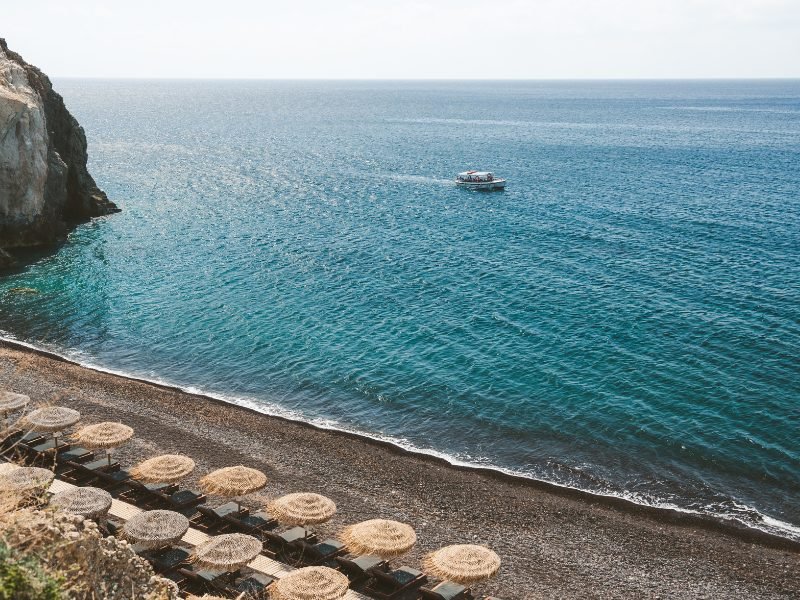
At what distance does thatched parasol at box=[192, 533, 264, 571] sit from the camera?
25703mm

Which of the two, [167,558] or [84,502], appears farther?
[84,502]

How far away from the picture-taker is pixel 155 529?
26.9m

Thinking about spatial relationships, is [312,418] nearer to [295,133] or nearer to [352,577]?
[352,577]

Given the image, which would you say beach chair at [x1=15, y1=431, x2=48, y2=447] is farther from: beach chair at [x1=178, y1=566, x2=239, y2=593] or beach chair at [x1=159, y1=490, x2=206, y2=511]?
beach chair at [x1=178, y1=566, x2=239, y2=593]

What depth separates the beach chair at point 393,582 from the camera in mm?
26750

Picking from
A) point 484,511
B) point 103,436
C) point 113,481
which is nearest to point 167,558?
point 113,481

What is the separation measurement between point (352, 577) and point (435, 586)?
313 centimetres

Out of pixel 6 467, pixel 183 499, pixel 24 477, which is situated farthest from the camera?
pixel 183 499

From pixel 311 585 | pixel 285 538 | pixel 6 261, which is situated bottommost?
pixel 285 538

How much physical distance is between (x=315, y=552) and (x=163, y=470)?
25.6 feet

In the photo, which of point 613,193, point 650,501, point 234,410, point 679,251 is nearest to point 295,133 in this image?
point 613,193

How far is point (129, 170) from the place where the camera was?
418 feet

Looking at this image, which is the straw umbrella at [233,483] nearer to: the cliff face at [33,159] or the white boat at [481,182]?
the cliff face at [33,159]

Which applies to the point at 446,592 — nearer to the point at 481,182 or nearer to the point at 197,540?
the point at 197,540
